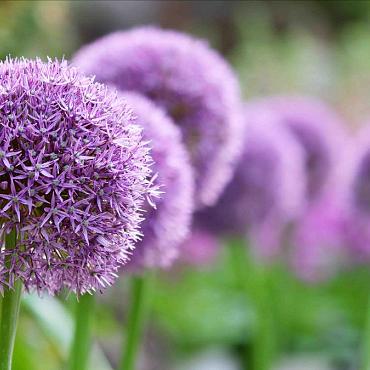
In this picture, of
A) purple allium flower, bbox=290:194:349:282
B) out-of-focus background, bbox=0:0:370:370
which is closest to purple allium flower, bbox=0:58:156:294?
out-of-focus background, bbox=0:0:370:370

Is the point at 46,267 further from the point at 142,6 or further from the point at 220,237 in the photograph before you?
the point at 142,6

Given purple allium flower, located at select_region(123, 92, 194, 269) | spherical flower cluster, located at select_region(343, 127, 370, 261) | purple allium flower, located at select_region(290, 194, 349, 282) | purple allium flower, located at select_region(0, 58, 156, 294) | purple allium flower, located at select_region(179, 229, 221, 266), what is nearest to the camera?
purple allium flower, located at select_region(0, 58, 156, 294)

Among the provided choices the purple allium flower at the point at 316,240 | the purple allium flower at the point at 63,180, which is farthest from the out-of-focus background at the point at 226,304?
the purple allium flower at the point at 63,180

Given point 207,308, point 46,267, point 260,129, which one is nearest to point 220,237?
point 260,129

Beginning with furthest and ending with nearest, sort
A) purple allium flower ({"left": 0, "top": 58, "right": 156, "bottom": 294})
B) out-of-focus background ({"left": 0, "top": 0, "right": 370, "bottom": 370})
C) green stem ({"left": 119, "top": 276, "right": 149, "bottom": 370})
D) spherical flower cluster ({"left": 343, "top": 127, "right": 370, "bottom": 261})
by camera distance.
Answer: out-of-focus background ({"left": 0, "top": 0, "right": 370, "bottom": 370}), spherical flower cluster ({"left": 343, "top": 127, "right": 370, "bottom": 261}), green stem ({"left": 119, "top": 276, "right": 149, "bottom": 370}), purple allium flower ({"left": 0, "top": 58, "right": 156, "bottom": 294})

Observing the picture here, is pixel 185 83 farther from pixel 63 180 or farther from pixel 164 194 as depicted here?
pixel 63 180

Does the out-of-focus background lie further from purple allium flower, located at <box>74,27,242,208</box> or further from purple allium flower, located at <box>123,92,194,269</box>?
purple allium flower, located at <box>74,27,242,208</box>

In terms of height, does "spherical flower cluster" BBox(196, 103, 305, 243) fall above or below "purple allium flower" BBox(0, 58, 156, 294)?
above

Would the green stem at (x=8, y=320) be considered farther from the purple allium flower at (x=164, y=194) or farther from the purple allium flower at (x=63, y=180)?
the purple allium flower at (x=164, y=194)
